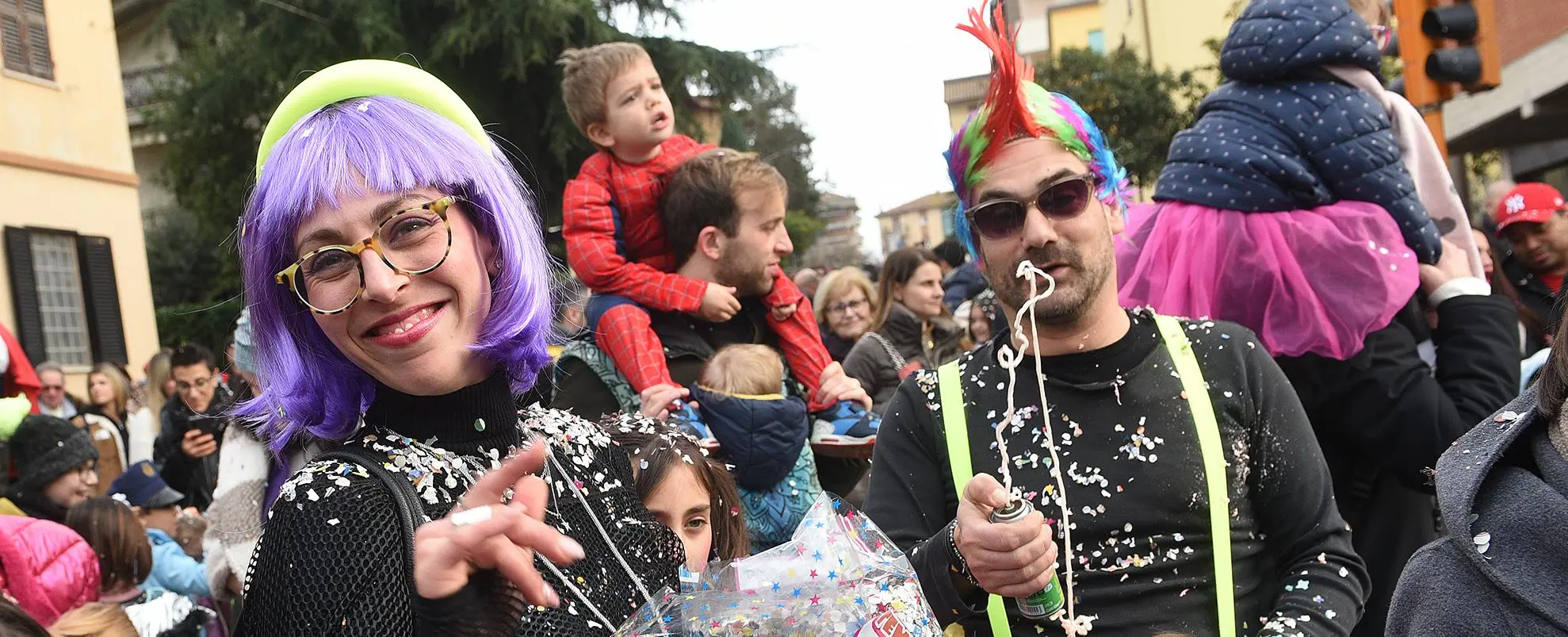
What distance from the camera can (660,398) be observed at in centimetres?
352

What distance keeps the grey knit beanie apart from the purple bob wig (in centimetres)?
421

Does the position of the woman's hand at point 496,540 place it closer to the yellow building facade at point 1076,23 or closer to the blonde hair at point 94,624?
the blonde hair at point 94,624

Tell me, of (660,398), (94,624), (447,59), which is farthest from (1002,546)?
(447,59)

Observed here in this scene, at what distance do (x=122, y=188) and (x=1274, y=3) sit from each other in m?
17.8

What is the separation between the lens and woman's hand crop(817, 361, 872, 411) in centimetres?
413

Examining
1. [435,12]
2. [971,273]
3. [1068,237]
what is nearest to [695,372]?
[1068,237]

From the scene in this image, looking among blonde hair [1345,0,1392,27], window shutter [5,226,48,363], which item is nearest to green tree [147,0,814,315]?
window shutter [5,226,48,363]

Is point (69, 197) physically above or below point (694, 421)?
above

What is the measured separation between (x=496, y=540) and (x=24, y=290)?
1667 centimetres

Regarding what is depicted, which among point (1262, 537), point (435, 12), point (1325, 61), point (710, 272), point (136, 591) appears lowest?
point (136, 591)

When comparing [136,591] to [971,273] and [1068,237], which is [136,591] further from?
[971,273]

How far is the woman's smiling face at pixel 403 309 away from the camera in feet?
5.74

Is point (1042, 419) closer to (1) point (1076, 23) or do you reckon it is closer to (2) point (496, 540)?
(2) point (496, 540)

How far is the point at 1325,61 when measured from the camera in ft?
11.2
